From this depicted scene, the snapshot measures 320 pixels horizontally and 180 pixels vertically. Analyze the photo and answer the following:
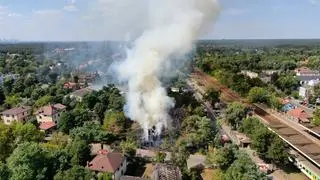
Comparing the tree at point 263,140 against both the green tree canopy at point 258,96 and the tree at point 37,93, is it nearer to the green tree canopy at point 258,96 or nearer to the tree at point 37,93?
the green tree canopy at point 258,96

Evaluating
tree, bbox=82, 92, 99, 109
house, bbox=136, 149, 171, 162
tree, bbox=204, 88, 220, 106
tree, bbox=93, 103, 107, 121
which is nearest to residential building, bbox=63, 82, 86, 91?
tree, bbox=82, 92, 99, 109

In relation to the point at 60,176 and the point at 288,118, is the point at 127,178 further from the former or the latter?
the point at 288,118

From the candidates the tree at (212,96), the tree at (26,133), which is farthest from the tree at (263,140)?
the tree at (212,96)

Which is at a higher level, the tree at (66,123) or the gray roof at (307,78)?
the gray roof at (307,78)

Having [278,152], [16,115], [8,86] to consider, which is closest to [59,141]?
[16,115]

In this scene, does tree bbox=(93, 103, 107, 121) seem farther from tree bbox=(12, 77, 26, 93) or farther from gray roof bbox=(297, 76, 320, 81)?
gray roof bbox=(297, 76, 320, 81)

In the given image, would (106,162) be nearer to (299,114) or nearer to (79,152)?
(79,152)
